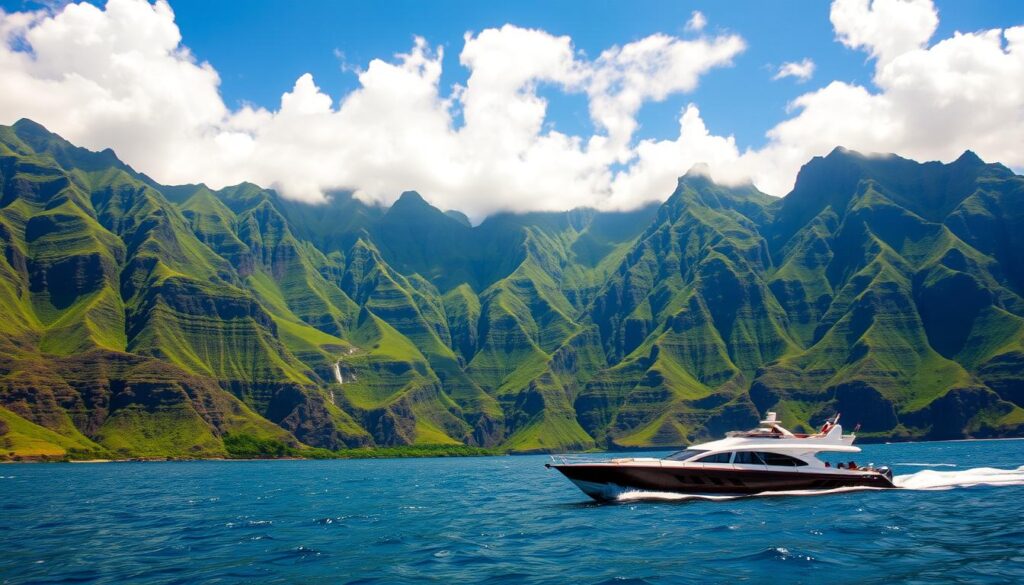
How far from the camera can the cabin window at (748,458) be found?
6122 centimetres

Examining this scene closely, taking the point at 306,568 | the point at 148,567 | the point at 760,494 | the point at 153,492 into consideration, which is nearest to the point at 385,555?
the point at 306,568

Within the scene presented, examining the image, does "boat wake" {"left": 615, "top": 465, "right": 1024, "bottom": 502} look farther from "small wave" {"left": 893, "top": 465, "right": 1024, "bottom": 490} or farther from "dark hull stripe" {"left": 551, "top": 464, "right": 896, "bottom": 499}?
"dark hull stripe" {"left": 551, "top": 464, "right": 896, "bottom": 499}

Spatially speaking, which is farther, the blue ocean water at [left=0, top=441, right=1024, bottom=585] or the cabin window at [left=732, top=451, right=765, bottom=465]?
the cabin window at [left=732, top=451, right=765, bottom=465]

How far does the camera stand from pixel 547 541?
4319 cm

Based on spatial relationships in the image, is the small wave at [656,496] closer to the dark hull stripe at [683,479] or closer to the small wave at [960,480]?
the dark hull stripe at [683,479]

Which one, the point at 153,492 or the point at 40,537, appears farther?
the point at 153,492

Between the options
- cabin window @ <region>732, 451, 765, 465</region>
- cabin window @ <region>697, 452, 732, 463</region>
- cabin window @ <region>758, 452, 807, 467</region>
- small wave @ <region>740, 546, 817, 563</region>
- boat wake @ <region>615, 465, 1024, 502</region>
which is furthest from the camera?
cabin window @ <region>758, 452, 807, 467</region>

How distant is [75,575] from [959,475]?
76128 millimetres

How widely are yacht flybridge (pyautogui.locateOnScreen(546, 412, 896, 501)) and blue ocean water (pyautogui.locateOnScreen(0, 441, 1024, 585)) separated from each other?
1385 mm

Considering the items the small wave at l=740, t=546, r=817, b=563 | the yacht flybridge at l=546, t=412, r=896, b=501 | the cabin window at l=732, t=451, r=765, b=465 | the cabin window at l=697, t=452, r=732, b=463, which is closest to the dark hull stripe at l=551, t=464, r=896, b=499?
the yacht flybridge at l=546, t=412, r=896, b=501

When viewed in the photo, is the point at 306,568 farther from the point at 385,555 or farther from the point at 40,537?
the point at 40,537

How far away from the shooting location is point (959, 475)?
74188 mm

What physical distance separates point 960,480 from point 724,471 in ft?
93.9

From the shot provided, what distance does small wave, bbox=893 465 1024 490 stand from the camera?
68.9 metres
